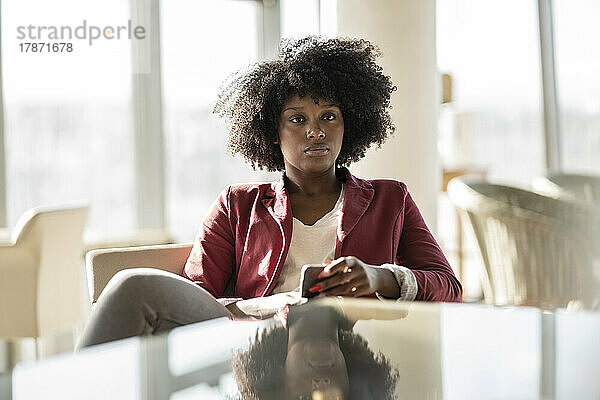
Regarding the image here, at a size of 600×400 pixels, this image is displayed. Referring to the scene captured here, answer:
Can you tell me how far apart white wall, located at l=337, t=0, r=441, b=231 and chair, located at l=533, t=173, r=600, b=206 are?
633 mm

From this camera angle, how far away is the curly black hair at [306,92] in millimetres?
2203

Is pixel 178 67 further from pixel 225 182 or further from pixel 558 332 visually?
pixel 558 332

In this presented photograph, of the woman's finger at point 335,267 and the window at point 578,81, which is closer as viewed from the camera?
the woman's finger at point 335,267

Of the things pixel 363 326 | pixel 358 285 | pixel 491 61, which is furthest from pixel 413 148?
pixel 491 61

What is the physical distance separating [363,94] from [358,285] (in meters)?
0.77

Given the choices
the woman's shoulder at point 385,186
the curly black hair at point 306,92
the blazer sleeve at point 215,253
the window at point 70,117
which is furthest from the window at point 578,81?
the blazer sleeve at point 215,253

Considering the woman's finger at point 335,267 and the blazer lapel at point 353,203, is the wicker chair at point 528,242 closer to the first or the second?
the blazer lapel at point 353,203

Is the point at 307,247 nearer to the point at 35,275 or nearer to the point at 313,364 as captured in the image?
the point at 313,364

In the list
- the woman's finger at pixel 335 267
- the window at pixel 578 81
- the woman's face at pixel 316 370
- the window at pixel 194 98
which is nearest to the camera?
the woman's face at pixel 316 370

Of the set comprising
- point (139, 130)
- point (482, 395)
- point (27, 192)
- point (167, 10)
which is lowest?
point (482, 395)

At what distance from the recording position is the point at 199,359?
42.9 inches

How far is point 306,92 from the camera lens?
2148 millimetres

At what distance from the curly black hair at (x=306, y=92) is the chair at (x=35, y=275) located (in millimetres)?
1179

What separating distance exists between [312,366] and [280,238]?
1.02 m
